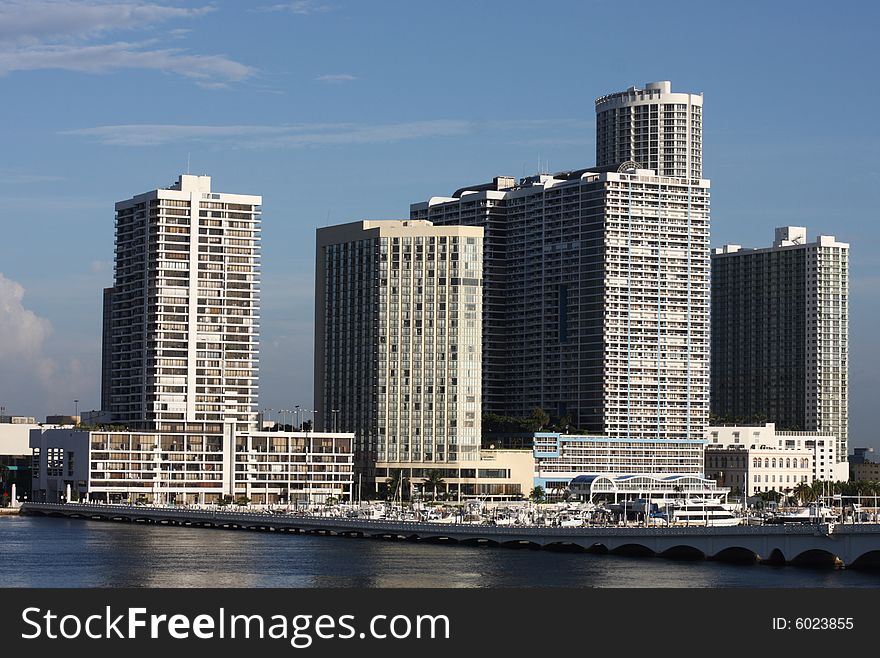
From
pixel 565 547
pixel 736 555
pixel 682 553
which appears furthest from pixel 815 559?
pixel 565 547

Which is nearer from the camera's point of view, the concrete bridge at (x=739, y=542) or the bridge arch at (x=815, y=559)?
the concrete bridge at (x=739, y=542)

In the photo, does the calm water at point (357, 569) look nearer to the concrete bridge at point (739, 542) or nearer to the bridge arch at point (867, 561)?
the concrete bridge at point (739, 542)

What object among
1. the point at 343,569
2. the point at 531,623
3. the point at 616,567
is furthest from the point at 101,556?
the point at 531,623

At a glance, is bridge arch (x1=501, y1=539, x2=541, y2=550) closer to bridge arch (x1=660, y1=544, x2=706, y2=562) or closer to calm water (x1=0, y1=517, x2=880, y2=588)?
calm water (x1=0, y1=517, x2=880, y2=588)

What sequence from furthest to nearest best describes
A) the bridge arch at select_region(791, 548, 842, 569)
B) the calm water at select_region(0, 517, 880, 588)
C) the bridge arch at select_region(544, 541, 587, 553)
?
the bridge arch at select_region(544, 541, 587, 553), the bridge arch at select_region(791, 548, 842, 569), the calm water at select_region(0, 517, 880, 588)

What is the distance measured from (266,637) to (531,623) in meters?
23.2

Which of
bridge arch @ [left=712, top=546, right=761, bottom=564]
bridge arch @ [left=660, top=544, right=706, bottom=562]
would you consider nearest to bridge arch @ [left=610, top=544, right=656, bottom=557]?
bridge arch @ [left=660, top=544, right=706, bottom=562]

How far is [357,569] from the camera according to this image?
16025 centimetres

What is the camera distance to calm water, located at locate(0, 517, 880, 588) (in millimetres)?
142375

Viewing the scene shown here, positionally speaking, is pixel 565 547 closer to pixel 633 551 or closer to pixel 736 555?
pixel 633 551

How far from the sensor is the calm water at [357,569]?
142 metres

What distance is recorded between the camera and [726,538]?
167875 millimetres

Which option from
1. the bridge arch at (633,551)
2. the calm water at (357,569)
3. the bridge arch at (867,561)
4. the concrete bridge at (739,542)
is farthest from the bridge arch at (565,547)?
the bridge arch at (867,561)

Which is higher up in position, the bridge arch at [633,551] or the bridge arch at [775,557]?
the bridge arch at [775,557]
